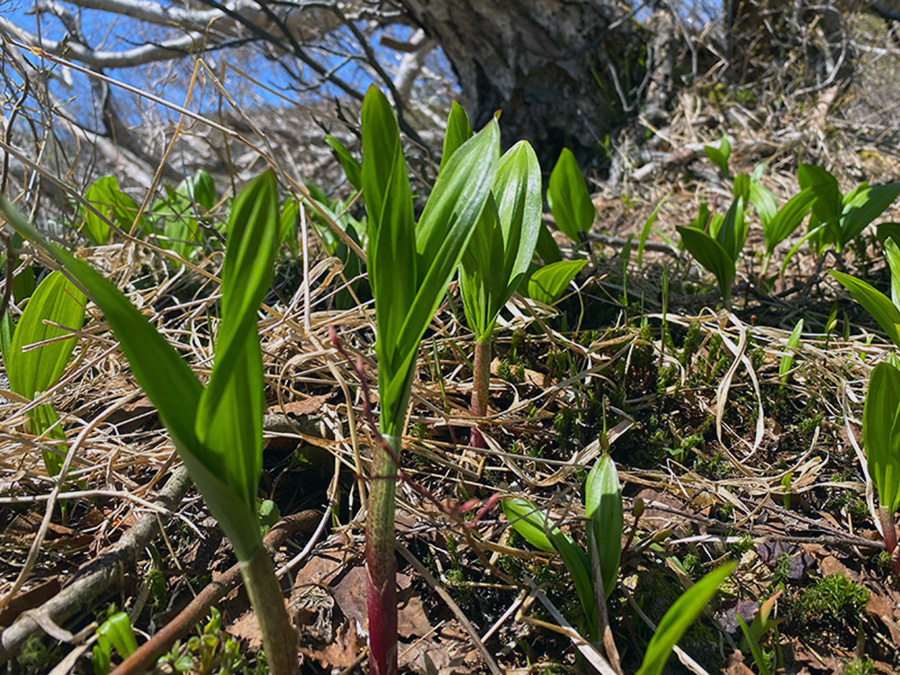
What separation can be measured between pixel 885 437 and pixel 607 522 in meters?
0.52

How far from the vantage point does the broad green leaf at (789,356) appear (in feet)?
4.76

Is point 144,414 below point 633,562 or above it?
above

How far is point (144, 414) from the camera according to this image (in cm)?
133

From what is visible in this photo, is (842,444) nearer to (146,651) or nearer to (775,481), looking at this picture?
(775,481)

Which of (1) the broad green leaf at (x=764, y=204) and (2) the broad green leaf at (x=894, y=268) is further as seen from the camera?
(1) the broad green leaf at (x=764, y=204)

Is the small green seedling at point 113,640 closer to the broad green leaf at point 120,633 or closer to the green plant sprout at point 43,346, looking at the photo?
the broad green leaf at point 120,633

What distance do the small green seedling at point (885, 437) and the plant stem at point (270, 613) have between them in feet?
3.06

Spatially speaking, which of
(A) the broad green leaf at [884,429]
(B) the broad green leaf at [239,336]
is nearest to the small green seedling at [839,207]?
(A) the broad green leaf at [884,429]

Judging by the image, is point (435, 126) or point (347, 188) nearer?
point (347, 188)

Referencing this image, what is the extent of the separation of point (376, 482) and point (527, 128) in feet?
9.83

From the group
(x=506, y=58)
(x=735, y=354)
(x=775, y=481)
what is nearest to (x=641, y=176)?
(x=506, y=58)

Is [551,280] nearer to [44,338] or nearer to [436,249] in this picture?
[436,249]

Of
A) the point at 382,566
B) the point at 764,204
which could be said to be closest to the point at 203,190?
the point at 764,204

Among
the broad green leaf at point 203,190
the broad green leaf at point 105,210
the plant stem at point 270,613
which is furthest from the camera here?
the broad green leaf at point 203,190
